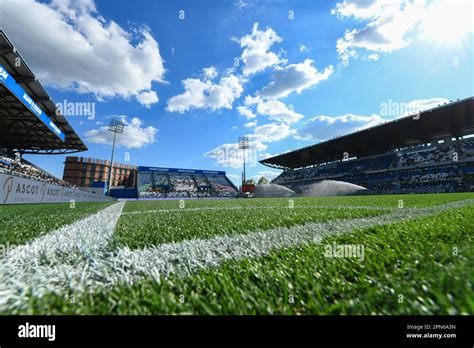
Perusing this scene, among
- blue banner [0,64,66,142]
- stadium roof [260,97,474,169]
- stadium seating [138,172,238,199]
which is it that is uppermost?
stadium roof [260,97,474,169]

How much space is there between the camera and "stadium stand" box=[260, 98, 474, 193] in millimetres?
29109

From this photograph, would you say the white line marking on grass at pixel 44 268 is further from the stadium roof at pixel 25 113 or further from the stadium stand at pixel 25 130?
the stadium roof at pixel 25 113

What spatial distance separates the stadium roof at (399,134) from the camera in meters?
27.1

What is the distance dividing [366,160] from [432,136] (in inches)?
413

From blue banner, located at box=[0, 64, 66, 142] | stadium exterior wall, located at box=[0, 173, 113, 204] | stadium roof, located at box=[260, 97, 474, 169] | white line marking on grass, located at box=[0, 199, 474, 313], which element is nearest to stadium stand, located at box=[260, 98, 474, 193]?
stadium roof, located at box=[260, 97, 474, 169]

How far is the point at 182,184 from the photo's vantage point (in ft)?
158

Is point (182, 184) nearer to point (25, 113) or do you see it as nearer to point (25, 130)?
point (25, 130)

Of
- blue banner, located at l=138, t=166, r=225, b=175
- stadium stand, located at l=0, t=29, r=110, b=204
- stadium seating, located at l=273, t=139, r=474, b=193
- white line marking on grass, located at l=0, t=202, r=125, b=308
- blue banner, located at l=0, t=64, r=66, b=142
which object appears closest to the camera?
white line marking on grass, located at l=0, t=202, r=125, b=308

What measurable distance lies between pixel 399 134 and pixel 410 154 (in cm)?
519

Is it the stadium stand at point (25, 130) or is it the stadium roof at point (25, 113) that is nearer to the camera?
the stadium stand at point (25, 130)

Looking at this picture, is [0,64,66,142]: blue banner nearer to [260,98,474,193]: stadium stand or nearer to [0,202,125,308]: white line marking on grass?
[0,202,125,308]: white line marking on grass

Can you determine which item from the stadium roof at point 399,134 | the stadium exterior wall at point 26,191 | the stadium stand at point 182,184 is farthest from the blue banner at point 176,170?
the stadium exterior wall at point 26,191

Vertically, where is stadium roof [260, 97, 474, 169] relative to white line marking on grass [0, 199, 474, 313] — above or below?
above
